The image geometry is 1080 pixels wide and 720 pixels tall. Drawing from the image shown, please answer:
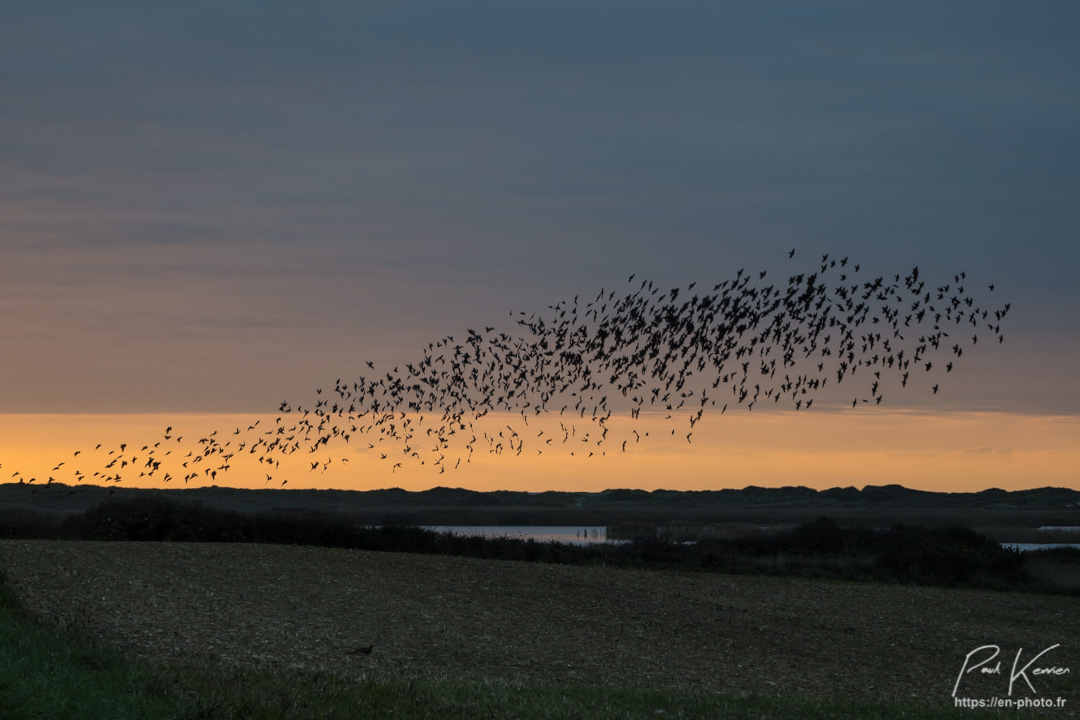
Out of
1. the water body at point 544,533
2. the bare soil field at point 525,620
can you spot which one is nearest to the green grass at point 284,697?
the bare soil field at point 525,620

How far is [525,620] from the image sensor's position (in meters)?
26.1

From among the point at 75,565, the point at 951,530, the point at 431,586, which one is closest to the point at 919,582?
the point at 951,530

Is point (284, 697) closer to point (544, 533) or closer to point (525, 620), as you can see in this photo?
point (525, 620)

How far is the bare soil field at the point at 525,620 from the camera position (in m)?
20.5

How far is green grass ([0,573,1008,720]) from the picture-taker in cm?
1167

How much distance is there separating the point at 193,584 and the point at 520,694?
47.7 feet

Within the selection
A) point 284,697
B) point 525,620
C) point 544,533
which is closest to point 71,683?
point 284,697

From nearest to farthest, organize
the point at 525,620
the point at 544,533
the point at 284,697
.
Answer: the point at 284,697 → the point at 525,620 → the point at 544,533

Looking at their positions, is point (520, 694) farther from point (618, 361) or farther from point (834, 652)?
point (834, 652)

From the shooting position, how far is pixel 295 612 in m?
24.9

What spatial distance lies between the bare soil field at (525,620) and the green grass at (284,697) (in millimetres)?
2087

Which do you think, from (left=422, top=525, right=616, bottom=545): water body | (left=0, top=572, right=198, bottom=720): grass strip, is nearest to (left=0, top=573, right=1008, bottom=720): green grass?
(left=0, top=572, right=198, bottom=720): grass strip

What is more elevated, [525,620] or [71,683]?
[71,683]

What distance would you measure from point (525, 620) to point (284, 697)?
1325 cm
